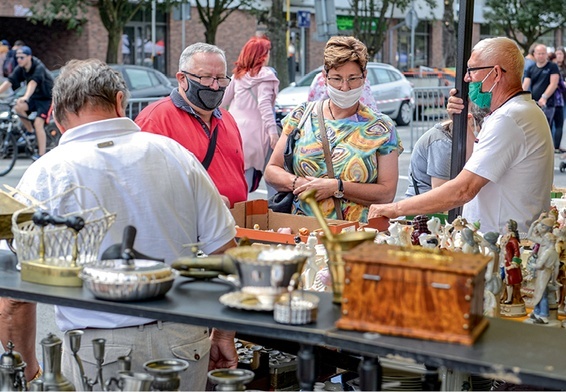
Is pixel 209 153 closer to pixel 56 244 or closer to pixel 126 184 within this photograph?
pixel 126 184

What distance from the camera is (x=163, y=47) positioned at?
35.6m

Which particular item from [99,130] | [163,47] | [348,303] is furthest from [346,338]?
[163,47]

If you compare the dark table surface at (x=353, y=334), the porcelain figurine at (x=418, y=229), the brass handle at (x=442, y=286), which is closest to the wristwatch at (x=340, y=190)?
the porcelain figurine at (x=418, y=229)

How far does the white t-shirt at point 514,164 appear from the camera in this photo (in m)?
4.37

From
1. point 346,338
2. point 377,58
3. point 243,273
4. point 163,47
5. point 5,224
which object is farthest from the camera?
point 377,58

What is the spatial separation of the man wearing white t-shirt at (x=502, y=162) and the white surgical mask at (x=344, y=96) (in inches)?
24.2

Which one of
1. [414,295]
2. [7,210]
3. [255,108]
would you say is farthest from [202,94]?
[255,108]

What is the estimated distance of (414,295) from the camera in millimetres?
2312

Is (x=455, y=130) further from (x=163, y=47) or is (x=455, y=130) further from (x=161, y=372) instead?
(x=163, y=47)

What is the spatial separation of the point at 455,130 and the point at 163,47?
3110 centimetres

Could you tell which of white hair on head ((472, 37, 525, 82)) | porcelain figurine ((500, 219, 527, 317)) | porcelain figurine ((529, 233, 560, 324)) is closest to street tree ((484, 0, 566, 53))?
white hair on head ((472, 37, 525, 82))

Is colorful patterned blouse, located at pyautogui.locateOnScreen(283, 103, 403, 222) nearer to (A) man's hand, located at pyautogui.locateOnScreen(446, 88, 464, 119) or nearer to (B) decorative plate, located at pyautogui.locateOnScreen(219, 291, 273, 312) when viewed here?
(A) man's hand, located at pyautogui.locateOnScreen(446, 88, 464, 119)

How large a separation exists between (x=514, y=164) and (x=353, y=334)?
2.28m

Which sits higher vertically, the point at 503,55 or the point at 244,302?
the point at 503,55
